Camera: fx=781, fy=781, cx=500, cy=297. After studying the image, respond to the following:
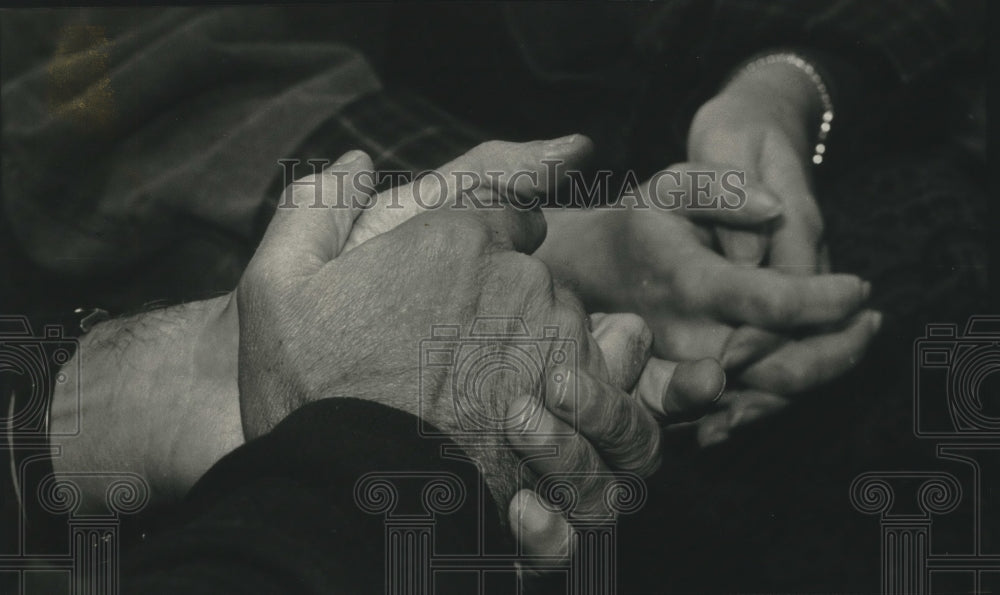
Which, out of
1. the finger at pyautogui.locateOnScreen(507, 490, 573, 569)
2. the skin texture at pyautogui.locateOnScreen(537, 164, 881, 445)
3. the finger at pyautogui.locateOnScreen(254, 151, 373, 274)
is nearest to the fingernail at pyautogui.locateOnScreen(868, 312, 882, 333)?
the skin texture at pyautogui.locateOnScreen(537, 164, 881, 445)

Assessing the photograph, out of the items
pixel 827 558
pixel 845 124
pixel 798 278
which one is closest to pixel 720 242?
pixel 798 278

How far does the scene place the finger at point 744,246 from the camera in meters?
0.70

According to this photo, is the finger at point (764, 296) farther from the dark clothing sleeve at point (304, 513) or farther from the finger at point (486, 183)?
the dark clothing sleeve at point (304, 513)

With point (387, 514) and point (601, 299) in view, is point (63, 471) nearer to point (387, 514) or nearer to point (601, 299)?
point (387, 514)

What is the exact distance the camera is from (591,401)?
0.63 m

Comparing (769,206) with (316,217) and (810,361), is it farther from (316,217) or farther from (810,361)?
(316,217)

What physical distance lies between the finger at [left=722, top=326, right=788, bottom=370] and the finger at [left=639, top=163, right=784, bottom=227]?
0.32 feet

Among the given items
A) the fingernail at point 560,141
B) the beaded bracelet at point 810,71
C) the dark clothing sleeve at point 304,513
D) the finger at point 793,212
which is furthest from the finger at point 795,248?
the dark clothing sleeve at point 304,513

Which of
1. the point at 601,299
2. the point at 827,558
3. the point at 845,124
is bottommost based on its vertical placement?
the point at 827,558

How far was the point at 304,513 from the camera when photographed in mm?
575

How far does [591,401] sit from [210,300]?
37 cm

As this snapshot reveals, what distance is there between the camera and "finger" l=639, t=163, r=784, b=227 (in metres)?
0.71

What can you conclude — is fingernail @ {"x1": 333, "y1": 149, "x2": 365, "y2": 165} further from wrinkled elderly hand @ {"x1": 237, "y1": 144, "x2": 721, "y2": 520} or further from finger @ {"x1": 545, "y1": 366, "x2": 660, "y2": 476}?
finger @ {"x1": 545, "y1": 366, "x2": 660, "y2": 476}

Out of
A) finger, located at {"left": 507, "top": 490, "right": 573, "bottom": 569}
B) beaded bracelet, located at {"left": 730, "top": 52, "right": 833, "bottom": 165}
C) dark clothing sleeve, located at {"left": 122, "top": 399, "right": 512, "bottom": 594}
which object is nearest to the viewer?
dark clothing sleeve, located at {"left": 122, "top": 399, "right": 512, "bottom": 594}
